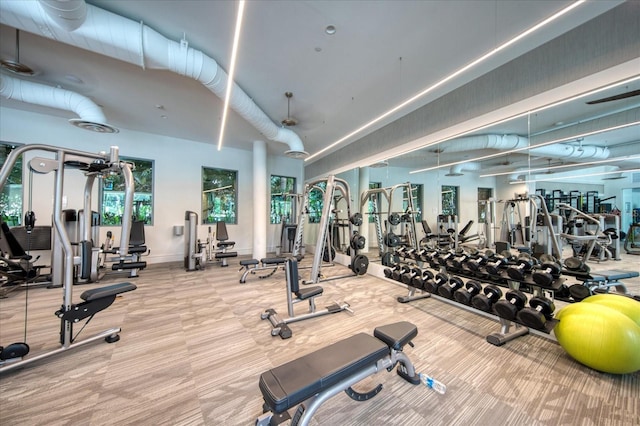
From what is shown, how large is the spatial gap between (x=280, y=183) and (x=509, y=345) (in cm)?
723

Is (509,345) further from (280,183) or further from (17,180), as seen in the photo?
(17,180)

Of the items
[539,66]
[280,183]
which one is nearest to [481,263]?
[539,66]

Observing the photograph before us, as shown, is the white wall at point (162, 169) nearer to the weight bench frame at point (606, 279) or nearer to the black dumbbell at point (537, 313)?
the black dumbbell at point (537, 313)

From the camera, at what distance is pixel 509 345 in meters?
2.24

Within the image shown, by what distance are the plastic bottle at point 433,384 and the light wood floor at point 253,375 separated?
43mm

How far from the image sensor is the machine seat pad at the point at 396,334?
5.02 feet

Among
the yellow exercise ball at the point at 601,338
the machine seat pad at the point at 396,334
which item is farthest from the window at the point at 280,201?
the yellow exercise ball at the point at 601,338

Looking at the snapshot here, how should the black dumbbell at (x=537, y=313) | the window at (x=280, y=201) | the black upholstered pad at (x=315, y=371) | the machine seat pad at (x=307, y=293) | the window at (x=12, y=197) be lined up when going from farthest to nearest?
1. the window at (x=280, y=201)
2. the window at (x=12, y=197)
3. the machine seat pad at (x=307, y=293)
4. the black dumbbell at (x=537, y=313)
5. the black upholstered pad at (x=315, y=371)

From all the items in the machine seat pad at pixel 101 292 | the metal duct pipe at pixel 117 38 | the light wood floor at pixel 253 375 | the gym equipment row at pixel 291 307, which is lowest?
the light wood floor at pixel 253 375

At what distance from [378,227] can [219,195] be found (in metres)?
4.93

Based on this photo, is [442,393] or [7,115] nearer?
[442,393]

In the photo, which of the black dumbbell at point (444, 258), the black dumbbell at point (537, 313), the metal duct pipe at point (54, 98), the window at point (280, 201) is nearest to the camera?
the black dumbbell at point (537, 313)

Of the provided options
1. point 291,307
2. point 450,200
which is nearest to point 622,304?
point 450,200

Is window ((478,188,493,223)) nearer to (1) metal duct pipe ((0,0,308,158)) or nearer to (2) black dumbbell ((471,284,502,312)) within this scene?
(2) black dumbbell ((471,284,502,312))
